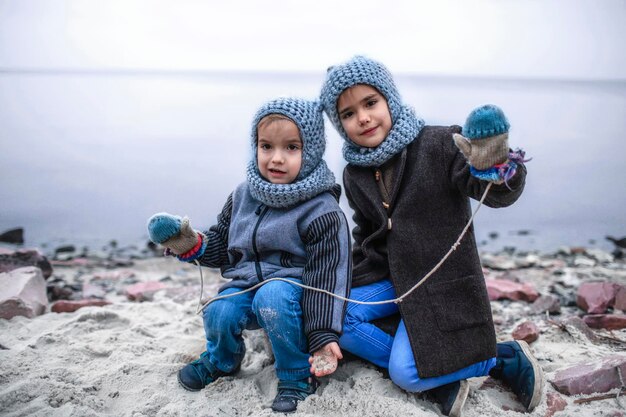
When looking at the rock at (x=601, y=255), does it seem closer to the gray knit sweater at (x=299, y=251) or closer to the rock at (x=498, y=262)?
the rock at (x=498, y=262)

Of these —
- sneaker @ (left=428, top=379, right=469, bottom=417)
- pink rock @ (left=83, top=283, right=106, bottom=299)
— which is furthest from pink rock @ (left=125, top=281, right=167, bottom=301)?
sneaker @ (left=428, top=379, right=469, bottom=417)

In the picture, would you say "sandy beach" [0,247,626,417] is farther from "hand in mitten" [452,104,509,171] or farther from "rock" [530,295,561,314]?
"hand in mitten" [452,104,509,171]

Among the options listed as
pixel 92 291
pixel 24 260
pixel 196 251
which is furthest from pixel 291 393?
pixel 24 260

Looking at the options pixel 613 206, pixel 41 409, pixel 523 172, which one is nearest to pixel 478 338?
pixel 523 172

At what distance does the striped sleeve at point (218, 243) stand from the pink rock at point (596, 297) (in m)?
2.28

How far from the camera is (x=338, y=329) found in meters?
2.18

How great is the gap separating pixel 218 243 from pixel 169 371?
2.11ft

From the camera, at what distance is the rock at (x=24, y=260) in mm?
3788

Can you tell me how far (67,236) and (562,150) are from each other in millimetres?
7704

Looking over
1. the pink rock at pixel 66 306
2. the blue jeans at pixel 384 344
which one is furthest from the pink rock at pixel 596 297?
the pink rock at pixel 66 306

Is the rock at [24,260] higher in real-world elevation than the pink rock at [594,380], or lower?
lower

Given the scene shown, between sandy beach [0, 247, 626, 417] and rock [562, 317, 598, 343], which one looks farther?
rock [562, 317, 598, 343]

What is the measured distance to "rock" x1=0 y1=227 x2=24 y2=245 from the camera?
19.3 feet

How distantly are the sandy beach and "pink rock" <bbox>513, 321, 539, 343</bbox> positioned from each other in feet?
0.13
